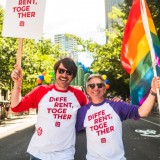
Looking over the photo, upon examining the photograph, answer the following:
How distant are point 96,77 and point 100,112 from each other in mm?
415

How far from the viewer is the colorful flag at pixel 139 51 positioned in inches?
164

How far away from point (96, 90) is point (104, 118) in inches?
12.4

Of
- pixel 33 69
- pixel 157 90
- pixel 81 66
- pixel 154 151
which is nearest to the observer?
pixel 157 90

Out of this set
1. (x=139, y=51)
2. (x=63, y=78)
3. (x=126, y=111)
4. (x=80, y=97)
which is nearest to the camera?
(x=126, y=111)

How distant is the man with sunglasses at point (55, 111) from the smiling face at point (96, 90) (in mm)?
145

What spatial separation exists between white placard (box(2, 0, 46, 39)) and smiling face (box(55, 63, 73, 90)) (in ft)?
1.71

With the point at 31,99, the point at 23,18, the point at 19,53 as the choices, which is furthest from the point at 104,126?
the point at 23,18

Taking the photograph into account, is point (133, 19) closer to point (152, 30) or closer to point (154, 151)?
point (152, 30)

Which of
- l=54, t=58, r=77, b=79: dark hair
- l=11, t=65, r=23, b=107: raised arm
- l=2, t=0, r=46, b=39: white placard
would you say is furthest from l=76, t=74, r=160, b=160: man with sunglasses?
l=2, t=0, r=46, b=39: white placard

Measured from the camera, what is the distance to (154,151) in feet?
37.2

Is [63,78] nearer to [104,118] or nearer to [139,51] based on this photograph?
[104,118]

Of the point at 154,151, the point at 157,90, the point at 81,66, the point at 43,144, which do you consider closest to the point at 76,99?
the point at 43,144

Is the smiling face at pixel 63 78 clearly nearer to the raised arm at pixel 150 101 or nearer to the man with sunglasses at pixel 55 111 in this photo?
the man with sunglasses at pixel 55 111

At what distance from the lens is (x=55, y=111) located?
389cm
